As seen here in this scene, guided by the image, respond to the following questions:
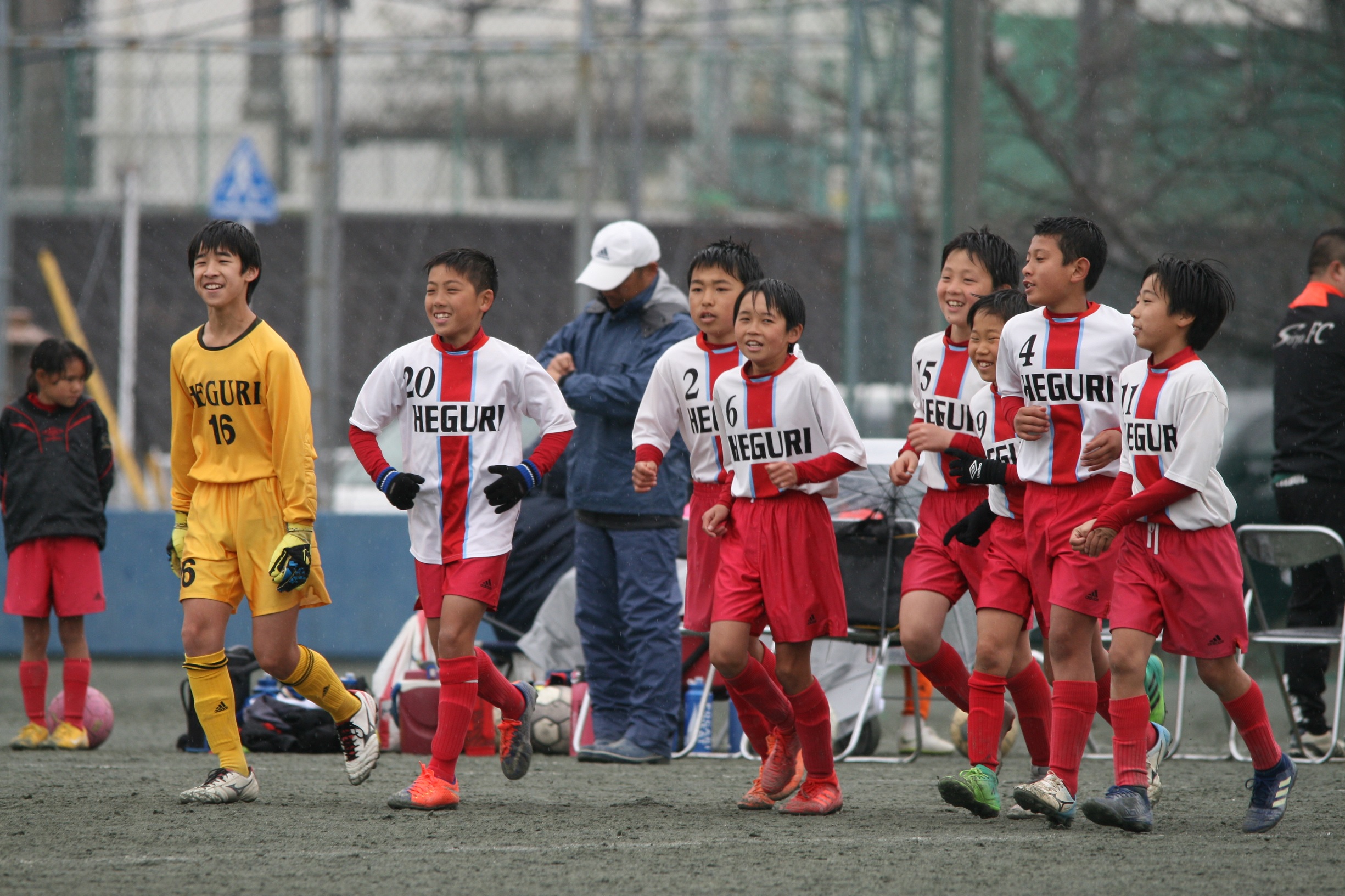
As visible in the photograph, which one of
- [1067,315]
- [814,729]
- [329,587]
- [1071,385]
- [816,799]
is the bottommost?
[329,587]

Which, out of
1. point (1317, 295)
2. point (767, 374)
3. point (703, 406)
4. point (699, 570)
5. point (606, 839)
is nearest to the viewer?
point (606, 839)

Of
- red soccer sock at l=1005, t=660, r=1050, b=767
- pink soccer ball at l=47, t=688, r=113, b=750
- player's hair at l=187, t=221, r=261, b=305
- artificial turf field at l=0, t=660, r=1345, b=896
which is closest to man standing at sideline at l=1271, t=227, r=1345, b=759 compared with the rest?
artificial turf field at l=0, t=660, r=1345, b=896

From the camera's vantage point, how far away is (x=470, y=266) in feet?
18.7

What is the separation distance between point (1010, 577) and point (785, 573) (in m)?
0.74

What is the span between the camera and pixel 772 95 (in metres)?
10.4

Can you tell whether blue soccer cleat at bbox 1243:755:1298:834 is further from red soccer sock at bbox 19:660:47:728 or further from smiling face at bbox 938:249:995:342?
red soccer sock at bbox 19:660:47:728

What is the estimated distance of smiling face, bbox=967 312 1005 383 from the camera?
5535 mm

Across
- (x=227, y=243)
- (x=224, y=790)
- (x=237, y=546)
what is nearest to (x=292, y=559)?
(x=237, y=546)

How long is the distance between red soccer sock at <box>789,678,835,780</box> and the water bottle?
2006 millimetres

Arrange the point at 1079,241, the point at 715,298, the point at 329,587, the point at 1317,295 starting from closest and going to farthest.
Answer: the point at 1079,241 → the point at 715,298 → the point at 1317,295 → the point at 329,587

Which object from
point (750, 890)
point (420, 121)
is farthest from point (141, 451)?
point (750, 890)

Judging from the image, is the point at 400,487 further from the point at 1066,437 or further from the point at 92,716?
the point at 92,716

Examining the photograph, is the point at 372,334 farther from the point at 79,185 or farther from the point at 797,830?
the point at 797,830

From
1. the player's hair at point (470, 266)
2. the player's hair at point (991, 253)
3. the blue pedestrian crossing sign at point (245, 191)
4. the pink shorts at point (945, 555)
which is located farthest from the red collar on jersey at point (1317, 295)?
the blue pedestrian crossing sign at point (245, 191)
